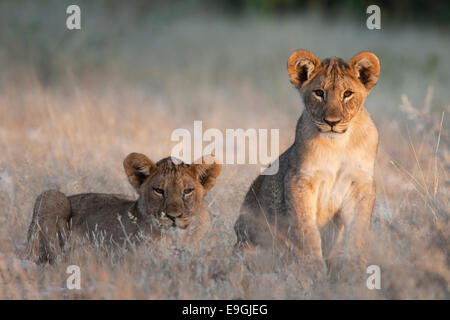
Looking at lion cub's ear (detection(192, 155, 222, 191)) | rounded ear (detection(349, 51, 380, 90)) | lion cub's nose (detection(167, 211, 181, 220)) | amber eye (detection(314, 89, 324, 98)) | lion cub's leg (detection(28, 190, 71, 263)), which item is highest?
rounded ear (detection(349, 51, 380, 90))

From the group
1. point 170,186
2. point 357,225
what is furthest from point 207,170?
point 357,225

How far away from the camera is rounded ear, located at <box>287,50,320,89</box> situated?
566 cm

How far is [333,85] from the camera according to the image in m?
5.48

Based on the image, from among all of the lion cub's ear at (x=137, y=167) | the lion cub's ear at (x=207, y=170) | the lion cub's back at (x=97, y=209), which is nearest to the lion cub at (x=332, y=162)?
the lion cub's ear at (x=207, y=170)

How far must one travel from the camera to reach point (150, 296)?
16.2ft

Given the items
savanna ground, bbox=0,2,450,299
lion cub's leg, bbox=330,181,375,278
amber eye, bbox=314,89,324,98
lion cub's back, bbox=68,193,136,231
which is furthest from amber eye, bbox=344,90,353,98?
lion cub's back, bbox=68,193,136,231

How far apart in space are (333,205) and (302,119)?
0.69m

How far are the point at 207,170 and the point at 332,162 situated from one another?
1.01 meters

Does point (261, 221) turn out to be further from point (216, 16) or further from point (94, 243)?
point (216, 16)

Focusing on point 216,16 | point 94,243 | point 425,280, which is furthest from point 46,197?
point 216,16

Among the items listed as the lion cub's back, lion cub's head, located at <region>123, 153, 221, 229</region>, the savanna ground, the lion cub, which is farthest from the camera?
the lion cub's back

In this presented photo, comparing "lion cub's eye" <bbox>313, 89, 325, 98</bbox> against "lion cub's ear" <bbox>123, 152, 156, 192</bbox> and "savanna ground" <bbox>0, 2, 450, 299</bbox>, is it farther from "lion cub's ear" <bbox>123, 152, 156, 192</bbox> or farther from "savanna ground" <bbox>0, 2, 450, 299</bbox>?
"lion cub's ear" <bbox>123, 152, 156, 192</bbox>

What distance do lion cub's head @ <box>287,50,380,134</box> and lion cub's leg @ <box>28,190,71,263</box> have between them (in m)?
2.16

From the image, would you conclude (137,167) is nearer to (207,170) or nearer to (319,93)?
(207,170)
